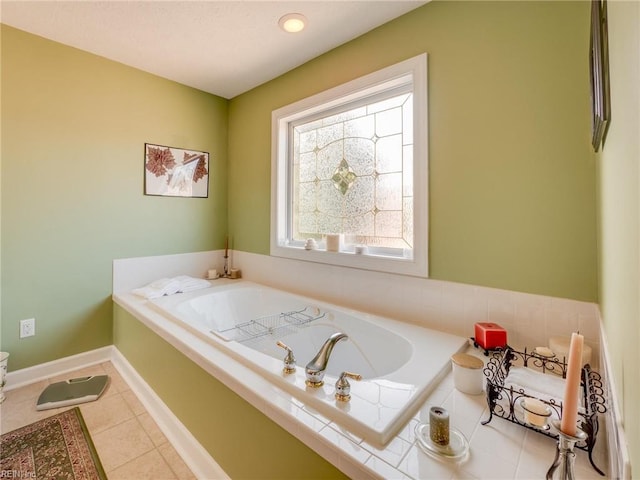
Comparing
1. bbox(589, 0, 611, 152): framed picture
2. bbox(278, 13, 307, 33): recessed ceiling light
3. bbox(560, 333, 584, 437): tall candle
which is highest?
bbox(278, 13, 307, 33): recessed ceiling light

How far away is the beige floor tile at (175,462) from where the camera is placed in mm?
1428

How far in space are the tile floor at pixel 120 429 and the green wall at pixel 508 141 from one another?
5.77 feet

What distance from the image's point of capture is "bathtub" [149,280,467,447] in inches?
39.3

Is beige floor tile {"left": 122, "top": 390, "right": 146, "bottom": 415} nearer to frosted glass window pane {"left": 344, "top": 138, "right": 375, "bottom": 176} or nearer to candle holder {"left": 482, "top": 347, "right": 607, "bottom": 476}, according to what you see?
candle holder {"left": 482, "top": 347, "right": 607, "bottom": 476}

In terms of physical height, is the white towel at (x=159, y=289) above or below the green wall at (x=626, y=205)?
below

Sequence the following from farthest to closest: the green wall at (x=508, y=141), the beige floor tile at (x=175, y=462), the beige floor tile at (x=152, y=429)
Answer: the beige floor tile at (x=152, y=429) < the beige floor tile at (x=175, y=462) < the green wall at (x=508, y=141)

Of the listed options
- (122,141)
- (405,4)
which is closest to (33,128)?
(122,141)

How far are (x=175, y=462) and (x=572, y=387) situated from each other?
1.76 meters

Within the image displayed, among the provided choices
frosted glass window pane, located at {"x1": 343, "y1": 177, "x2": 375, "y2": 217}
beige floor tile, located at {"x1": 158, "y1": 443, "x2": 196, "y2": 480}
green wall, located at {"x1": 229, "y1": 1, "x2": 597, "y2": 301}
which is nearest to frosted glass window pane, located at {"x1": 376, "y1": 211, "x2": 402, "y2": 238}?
frosted glass window pane, located at {"x1": 343, "y1": 177, "x2": 375, "y2": 217}

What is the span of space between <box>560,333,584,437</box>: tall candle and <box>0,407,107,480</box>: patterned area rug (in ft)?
6.14

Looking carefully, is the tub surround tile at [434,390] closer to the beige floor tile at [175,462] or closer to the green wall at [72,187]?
the beige floor tile at [175,462]

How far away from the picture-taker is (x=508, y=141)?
1.47 meters

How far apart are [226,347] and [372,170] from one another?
150cm

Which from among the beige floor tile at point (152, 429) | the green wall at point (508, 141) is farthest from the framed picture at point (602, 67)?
the beige floor tile at point (152, 429)
